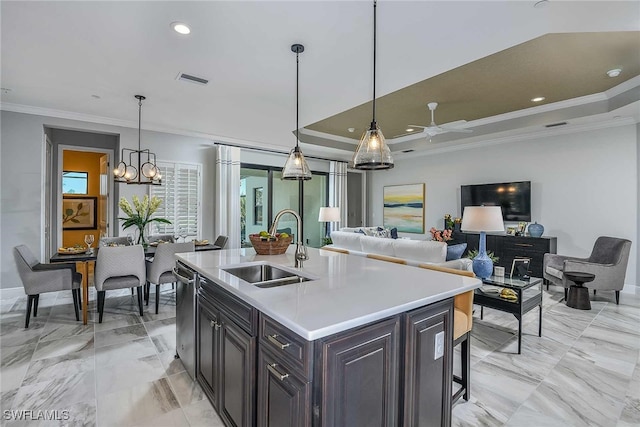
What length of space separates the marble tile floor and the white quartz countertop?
3.09 feet

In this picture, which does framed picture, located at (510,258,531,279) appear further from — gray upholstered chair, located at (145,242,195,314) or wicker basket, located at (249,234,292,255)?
gray upholstered chair, located at (145,242,195,314)

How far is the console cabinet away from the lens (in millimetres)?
5133

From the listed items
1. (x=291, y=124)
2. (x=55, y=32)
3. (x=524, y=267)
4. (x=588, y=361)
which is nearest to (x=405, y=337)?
(x=588, y=361)

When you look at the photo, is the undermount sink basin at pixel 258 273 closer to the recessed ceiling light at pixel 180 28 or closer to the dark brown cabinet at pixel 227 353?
the dark brown cabinet at pixel 227 353

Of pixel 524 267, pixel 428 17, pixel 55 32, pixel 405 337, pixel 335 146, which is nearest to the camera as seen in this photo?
pixel 405 337

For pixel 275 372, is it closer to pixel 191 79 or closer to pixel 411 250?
pixel 411 250

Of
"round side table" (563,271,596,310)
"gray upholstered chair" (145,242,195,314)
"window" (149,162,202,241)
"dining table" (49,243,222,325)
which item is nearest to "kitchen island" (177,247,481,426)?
"gray upholstered chair" (145,242,195,314)

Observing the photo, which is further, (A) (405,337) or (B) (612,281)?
(B) (612,281)

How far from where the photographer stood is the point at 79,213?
23.4 ft

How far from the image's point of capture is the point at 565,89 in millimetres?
4078

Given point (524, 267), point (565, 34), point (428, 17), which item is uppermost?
point (565, 34)

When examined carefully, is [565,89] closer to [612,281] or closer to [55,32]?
[612,281]

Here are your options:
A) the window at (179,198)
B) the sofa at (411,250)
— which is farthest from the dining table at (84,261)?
the sofa at (411,250)

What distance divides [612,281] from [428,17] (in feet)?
14.8
